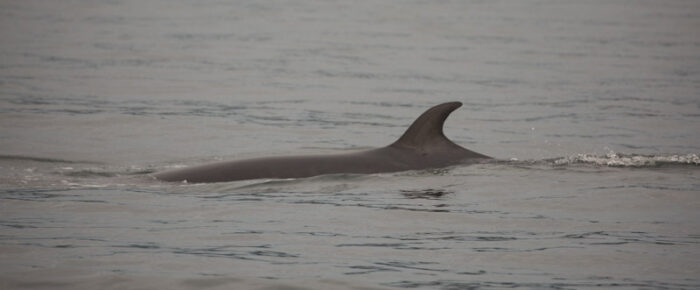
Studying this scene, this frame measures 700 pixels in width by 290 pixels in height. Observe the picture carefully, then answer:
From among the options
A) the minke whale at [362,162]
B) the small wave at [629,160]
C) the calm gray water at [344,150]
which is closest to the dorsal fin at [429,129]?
the minke whale at [362,162]

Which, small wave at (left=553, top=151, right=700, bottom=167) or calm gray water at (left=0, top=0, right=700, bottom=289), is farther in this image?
small wave at (left=553, top=151, right=700, bottom=167)

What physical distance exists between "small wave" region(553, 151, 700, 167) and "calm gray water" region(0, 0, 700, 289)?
42 mm

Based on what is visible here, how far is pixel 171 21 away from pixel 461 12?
11.2 m

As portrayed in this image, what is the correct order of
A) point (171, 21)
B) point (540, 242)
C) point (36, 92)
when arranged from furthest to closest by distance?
point (171, 21)
point (36, 92)
point (540, 242)

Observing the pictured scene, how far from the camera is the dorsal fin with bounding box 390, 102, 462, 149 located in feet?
36.5

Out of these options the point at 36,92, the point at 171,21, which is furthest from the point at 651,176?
the point at 171,21

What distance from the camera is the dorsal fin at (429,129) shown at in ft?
36.5

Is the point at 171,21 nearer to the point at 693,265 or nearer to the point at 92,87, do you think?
the point at 92,87

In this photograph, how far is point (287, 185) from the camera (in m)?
10.8

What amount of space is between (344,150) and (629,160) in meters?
3.79

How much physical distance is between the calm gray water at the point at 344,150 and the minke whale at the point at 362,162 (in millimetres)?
203

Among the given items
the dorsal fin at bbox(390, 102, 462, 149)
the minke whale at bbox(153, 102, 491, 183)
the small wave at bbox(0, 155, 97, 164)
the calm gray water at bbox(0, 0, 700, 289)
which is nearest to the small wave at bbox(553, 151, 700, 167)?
the calm gray water at bbox(0, 0, 700, 289)

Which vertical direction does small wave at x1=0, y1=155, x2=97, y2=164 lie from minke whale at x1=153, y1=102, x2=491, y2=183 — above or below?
below

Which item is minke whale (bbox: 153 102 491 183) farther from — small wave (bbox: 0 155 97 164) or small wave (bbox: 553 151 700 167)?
small wave (bbox: 0 155 97 164)
